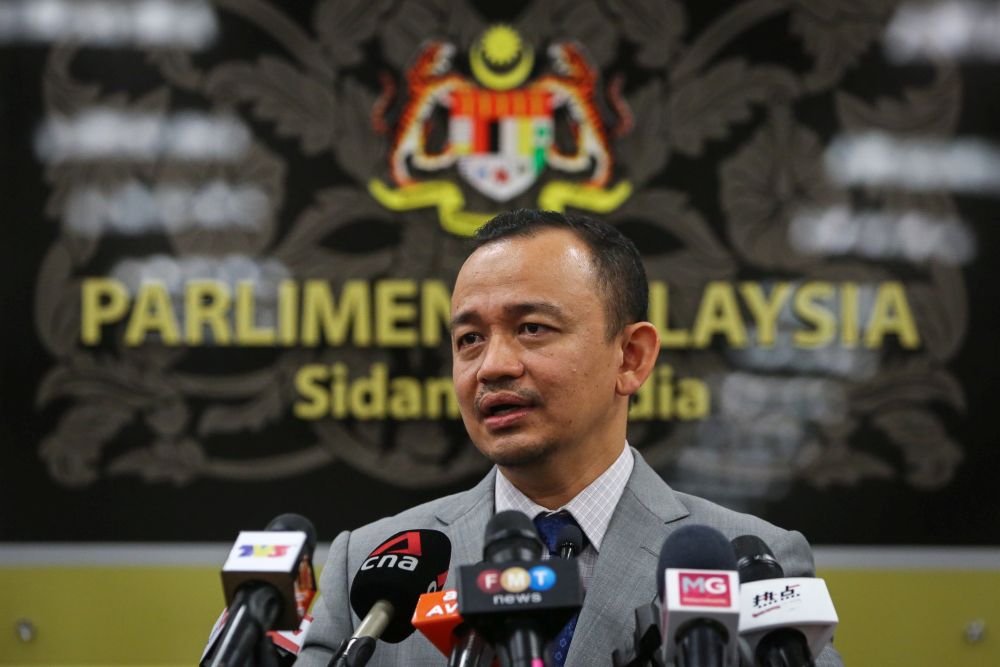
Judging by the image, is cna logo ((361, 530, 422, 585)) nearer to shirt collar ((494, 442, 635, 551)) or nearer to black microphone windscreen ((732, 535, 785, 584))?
shirt collar ((494, 442, 635, 551))

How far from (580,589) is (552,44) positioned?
2947 mm

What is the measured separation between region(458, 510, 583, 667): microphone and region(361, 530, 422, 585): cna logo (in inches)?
16.3

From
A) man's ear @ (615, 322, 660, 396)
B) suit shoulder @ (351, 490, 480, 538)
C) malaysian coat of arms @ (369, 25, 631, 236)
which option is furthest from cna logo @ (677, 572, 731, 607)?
malaysian coat of arms @ (369, 25, 631, 236)

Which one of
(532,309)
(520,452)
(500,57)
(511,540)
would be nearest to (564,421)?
(520,452)

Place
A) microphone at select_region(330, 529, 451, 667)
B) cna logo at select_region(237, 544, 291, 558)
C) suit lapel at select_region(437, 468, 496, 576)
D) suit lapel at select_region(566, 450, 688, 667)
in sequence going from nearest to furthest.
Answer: cna logo at select_region(237, 544, 291, 558) < microphone at select_region(330, 529, 451, 667) < suit lapel at select_region(566, 450, 688, 667) < suit lapel at select_region(437, 468, 496, 576)

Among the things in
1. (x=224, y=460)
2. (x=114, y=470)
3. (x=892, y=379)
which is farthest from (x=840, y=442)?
(x=114, y=470)

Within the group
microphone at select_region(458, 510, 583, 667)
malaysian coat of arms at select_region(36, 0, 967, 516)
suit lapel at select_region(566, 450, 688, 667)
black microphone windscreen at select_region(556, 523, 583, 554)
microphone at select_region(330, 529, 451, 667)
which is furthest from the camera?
malaysian coat of arms at select_region(36, 0, 967, 516)

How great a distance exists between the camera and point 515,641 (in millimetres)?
1151

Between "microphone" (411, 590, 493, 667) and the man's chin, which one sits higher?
the man's chin

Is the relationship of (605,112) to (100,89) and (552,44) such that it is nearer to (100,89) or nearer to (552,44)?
(552,44)

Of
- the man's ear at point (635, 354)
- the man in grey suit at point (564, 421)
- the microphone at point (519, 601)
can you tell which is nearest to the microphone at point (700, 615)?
the microphone at point (519, 601)

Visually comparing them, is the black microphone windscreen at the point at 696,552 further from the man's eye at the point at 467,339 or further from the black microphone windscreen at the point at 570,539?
the man's eye at the point at 467,339

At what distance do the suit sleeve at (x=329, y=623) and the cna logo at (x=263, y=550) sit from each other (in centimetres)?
53

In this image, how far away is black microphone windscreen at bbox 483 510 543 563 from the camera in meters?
1.22
